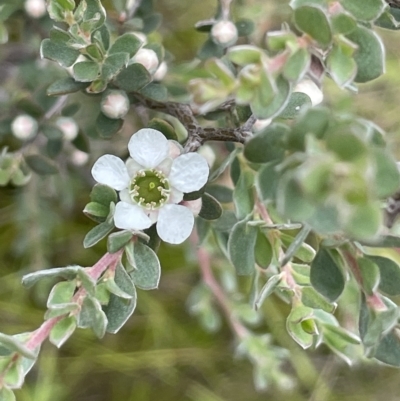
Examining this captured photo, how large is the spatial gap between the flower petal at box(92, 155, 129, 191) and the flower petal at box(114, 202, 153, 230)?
35mm

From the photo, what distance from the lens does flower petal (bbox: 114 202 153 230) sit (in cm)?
57

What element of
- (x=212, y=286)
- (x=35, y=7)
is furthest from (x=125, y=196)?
(x=212, y=286)

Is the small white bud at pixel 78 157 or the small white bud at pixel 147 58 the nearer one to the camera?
the small white bud at pixel 147 58

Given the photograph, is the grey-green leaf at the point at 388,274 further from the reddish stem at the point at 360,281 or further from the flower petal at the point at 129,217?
the flower petal at the point at 129,217

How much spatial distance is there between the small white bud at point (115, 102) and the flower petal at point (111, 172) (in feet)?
0.46

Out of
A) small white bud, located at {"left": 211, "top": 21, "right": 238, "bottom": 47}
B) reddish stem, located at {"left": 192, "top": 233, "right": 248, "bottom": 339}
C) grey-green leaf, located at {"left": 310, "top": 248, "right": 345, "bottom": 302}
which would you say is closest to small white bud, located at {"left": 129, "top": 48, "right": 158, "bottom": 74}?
small white bud, located at {"left": 211, "top": 21, "right": 238, "bottom": 47}

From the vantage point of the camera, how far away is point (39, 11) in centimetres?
98

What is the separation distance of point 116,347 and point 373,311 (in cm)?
111

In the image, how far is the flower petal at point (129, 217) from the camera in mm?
567

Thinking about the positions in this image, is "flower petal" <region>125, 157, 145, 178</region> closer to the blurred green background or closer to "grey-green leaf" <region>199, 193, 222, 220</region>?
"grey-green leaf" <region>199, 193, 222, 220</region>

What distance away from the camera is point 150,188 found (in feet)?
2.08

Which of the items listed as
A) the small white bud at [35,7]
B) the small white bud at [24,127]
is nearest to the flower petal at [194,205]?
the small white bud at [24,127]

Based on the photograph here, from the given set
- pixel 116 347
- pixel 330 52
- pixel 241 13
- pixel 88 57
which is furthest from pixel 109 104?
pixel 116 347

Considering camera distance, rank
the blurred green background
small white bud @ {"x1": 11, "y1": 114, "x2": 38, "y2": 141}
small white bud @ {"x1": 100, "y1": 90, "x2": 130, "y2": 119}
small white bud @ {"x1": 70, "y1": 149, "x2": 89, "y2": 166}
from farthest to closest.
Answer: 1. the blurred green background
2. small white bud @ {"x1": 70, "y1": 149, "x2": 89, "y2": 166}
3. small white bud @ {"x1": 11, "y1": 114, "x2": 38, "y2": 141}
4. small white bud @ {"x1": 100, "y1": 90, "x2": 130, "y2": 119}
